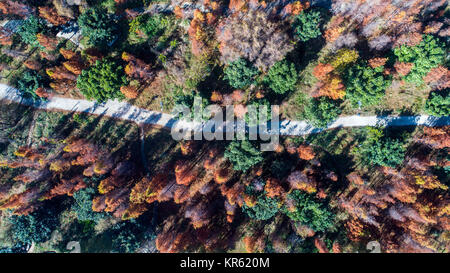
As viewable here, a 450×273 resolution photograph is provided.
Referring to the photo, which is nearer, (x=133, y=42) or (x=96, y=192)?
(x=96, y=192)

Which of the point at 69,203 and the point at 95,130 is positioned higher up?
the point at 95,130

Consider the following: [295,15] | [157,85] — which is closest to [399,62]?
[295,15]

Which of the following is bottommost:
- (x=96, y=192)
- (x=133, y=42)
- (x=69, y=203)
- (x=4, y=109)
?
(x=69, y=203)

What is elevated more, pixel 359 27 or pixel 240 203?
pixel 359 27

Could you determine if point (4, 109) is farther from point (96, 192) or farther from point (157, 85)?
point (157, 85)

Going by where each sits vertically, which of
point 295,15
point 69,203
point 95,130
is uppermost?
point 295,15

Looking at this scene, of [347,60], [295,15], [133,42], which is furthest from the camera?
[133,42]

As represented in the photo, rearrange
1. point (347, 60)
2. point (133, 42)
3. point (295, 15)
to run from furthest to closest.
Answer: point (133, 42), point (295, 15), point (347, 60)

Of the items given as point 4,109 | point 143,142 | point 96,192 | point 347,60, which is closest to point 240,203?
point 143,142

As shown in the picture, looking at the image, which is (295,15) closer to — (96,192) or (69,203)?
(96,192)
